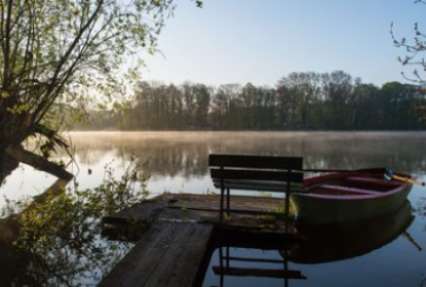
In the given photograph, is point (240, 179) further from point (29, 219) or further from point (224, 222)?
point (29, 219)

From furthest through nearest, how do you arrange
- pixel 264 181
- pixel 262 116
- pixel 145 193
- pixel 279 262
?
1. pixel 262 116
2. pixel 145 193
3. pixel 264 181
4. pixel 279 262

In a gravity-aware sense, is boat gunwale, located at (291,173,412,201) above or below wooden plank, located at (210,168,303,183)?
below

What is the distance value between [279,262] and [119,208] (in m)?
3.88

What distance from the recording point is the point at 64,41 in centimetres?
636

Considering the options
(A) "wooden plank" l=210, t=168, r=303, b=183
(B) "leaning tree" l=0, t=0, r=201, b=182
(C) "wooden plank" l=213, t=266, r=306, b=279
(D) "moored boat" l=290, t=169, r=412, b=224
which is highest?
(B) "leaning tree" l=0, t=0, r=201, b=182

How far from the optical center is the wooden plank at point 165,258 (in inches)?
154

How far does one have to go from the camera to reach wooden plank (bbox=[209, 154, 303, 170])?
217 inches

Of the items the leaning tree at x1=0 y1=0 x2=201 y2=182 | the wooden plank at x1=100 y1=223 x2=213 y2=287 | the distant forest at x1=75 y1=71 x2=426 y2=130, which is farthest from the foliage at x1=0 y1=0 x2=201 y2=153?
the distant forest at x1=75 y1=71 x2=426 y2=130

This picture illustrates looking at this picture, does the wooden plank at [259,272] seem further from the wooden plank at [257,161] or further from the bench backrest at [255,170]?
the wooden plank at [257,161]

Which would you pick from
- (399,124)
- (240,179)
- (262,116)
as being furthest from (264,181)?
(399,124)

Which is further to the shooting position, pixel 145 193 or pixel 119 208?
pixel 145 193

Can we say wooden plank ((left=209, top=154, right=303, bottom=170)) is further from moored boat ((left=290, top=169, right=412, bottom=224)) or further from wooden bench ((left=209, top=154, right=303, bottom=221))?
moored boat ((left=290, top=169, right=412, bottom=224))

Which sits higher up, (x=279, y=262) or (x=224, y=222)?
(x=224, y=222)

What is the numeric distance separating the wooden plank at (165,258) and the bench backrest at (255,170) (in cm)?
88
